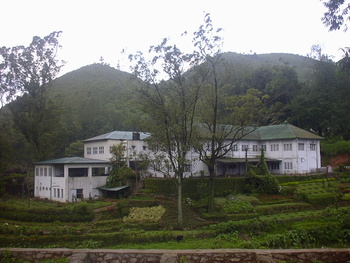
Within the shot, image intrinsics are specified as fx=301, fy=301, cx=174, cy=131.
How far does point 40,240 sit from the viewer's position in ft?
49.3

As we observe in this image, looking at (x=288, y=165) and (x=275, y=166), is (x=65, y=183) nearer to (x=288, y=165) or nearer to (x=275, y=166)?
(x=275, y=166)

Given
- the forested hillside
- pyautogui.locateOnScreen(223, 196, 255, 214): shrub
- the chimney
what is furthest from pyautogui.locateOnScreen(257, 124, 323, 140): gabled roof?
the chimney

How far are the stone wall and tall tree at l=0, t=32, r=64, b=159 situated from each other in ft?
95.3

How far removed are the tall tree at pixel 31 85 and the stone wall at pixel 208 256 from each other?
2905 centimetres

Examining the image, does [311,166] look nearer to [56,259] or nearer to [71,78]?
[56,259]

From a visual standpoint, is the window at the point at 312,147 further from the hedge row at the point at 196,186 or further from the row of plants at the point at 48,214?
the row of plants at the point at 48,214

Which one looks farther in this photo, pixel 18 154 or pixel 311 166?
pixel 18 154

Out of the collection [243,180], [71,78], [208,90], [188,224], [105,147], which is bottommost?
[188,224]

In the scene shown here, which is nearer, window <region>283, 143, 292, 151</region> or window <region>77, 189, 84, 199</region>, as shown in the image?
window <region>77, 189, 84, 199</region>

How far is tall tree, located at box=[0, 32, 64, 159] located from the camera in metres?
36.2

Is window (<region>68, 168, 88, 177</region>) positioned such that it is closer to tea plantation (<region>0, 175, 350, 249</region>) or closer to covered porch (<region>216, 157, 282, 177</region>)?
tea plantation (<region>0, 175, 350, 249</region>)

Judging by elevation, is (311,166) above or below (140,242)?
above

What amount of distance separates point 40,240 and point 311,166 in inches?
1363

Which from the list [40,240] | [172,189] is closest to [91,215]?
[40,240]
